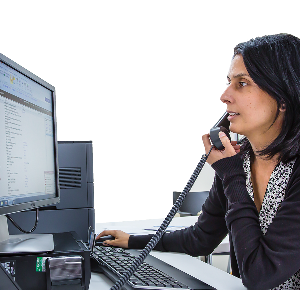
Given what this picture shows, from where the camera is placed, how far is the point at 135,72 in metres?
2.80

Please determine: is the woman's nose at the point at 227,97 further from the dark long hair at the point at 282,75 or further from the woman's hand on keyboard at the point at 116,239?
the woman's hand on keyboard at the point at 116,239

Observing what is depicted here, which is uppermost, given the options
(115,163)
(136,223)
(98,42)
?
(98,42)

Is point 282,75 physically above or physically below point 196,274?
above

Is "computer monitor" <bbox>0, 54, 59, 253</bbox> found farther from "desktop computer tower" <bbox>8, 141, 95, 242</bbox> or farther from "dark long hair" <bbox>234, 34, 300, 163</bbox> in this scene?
"dark long hair" <bbox>234, 34, 300, 163</bbox>

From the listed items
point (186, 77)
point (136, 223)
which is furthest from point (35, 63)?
point (136, 223)

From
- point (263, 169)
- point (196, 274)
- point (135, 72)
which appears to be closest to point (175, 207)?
point (196, 274)

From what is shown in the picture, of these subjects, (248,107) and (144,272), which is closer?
(144,272)

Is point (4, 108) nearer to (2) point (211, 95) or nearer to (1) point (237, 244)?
(1) point (237, 244)

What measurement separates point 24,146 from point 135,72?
2.14 metres

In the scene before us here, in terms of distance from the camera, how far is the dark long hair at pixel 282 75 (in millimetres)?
900

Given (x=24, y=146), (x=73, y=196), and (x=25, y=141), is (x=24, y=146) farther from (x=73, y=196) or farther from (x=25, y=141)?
(x=73, y=196)

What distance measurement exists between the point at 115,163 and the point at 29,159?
192 cm

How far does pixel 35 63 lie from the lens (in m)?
2.56

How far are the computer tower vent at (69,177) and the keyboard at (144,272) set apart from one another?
232 mm
